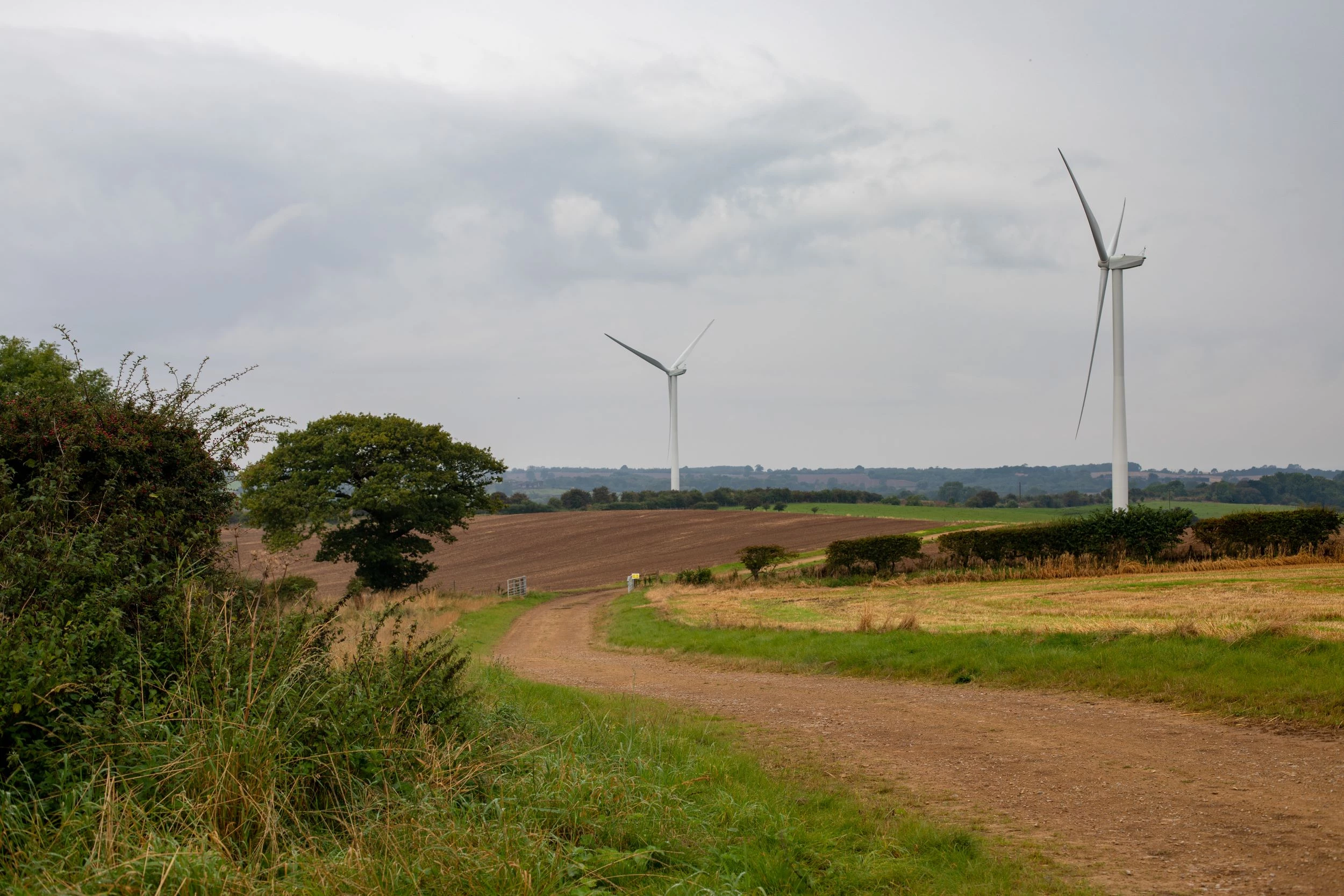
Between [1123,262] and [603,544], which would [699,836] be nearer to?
[1123,262]

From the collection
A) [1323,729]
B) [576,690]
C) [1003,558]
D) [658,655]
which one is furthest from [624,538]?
[1323,729]

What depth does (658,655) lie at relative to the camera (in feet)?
67.9

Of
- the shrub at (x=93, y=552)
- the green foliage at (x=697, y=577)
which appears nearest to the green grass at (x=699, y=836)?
the shrub at (x=93, y=552)

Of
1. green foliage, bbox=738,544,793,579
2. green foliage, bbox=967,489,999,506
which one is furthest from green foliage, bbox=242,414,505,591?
green foliage, bbox=967,489,999,506

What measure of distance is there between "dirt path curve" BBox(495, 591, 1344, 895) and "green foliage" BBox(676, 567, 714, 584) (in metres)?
25.4

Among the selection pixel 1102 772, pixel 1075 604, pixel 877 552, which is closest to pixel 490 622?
pixel 877 552

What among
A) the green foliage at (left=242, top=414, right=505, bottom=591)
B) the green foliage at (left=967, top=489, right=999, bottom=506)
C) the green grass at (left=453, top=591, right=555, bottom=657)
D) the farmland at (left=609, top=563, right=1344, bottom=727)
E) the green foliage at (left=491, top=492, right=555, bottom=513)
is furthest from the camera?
the green foliage at (left=491, top=492, right=555, bottom=513)

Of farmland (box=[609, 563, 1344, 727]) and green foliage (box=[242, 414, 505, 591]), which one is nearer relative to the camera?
farmland (box=[609, 563, 1344, 727])

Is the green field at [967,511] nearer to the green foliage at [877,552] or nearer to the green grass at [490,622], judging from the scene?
the green foliage at [877,552]

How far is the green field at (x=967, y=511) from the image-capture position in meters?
65.1

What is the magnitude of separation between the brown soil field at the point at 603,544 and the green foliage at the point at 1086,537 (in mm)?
17713

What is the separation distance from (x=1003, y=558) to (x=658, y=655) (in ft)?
59.4

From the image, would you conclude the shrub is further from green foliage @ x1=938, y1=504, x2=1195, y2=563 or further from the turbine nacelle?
the turbine nacelle

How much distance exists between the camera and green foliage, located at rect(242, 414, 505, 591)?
116 feet
